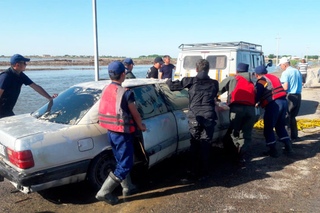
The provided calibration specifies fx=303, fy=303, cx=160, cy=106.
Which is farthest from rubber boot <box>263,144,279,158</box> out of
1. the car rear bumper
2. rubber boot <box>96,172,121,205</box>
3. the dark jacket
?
the car rear bumper

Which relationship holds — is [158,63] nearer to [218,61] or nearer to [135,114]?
[218,61]

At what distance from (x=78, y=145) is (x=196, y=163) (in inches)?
73.4

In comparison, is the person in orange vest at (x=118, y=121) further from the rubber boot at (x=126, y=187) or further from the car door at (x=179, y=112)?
the car door at (x=179, y=112)

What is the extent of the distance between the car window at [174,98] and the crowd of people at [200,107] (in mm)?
289

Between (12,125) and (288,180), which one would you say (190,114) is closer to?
(288,180)

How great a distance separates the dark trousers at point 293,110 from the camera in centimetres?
679

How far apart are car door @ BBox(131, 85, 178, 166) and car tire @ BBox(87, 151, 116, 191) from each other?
520 millimetres

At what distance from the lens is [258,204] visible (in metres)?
3.99

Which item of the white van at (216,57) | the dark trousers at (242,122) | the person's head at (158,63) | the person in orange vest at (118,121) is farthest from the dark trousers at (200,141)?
the white van at (216,57)

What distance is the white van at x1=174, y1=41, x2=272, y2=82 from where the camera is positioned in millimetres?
9141

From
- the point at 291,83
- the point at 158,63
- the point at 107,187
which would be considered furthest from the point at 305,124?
the point at 107,187

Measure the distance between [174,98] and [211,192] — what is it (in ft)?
5.36

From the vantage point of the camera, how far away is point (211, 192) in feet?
14.2

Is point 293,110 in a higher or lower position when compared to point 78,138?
lower
